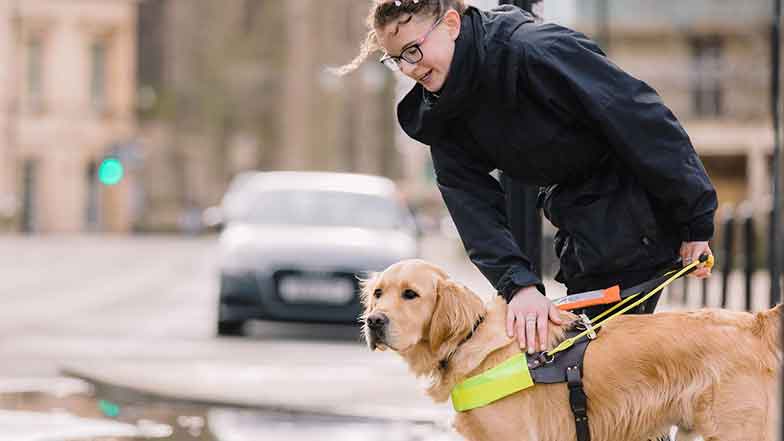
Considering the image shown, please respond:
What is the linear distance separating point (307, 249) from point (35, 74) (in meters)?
55.2

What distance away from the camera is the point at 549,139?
14.3 feet

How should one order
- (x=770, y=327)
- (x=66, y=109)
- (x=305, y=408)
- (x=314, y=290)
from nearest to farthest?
(x=770, y=327) → (x=305, y=408) → (x=314, y=290) → (x=66, y=109)

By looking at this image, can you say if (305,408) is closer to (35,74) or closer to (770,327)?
(770,327)

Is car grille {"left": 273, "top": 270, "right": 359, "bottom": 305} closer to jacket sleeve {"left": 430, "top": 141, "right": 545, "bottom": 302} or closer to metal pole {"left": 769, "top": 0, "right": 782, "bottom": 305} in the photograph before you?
metal pole {"left": 769, "top": 0, "right": 782, "bottom": 305}

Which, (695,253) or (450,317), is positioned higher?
(695,253)

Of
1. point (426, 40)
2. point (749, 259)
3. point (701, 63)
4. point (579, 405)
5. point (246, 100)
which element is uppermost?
point (701, 63)

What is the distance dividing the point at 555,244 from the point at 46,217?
202 feet

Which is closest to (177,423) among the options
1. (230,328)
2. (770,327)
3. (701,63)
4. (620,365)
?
(620,365)

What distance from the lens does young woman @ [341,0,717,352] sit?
4.26 m

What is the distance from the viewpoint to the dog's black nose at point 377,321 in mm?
4227

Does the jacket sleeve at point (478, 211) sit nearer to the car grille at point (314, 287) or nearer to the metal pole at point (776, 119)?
the metal pole at point (776, 119)

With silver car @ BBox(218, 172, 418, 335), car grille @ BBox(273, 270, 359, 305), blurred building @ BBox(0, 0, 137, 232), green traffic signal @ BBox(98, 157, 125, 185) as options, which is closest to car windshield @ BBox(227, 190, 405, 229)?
silver car @ BBox(218, 172, 418, 335)

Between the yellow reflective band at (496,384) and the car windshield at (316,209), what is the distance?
10894mm

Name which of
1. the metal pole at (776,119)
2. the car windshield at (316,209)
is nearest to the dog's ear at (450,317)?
the metal pole at (776,119)
